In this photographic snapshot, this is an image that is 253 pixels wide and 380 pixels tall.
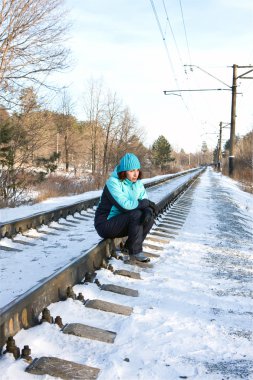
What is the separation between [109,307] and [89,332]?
50 cm

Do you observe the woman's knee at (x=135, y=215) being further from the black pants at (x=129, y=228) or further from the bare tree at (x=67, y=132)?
the bare tree at (x=67, y=132)

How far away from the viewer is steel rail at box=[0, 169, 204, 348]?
2.42 meters

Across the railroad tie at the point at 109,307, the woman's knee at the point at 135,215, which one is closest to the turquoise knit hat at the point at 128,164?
the woman's knee at the point at 135,215

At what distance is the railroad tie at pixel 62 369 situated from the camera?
6.88 ft

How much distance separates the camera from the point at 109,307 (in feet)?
10.2

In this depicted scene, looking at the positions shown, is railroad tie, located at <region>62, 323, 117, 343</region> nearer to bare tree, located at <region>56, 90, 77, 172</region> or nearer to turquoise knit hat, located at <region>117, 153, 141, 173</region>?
turquoise knit hat, located at <region>117, 153, 141, 173</region>

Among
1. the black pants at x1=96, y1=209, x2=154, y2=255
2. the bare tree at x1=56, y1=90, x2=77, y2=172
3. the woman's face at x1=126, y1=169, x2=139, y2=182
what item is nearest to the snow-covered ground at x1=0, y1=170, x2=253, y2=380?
the black pants at x1=96, y1=209, x2=154, y2=255

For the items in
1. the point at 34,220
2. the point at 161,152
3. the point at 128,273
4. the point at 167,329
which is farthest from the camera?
the point at 161,152

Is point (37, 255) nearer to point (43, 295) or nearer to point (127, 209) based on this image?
point (127, 209)

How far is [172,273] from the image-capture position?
14.4ft

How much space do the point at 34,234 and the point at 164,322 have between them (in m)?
3.66

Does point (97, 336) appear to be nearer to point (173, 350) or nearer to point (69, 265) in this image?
point (173, 350)

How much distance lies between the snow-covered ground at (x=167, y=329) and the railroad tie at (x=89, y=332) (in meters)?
0.05

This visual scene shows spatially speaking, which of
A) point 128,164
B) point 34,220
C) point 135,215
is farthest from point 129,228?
point 34,220
